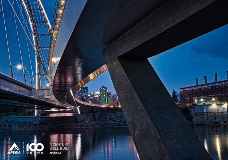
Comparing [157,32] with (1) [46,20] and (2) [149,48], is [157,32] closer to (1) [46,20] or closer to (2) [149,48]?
(2) [149,48]

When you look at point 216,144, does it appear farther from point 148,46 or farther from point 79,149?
point 148,46

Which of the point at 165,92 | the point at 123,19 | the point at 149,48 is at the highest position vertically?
the point at 123,19

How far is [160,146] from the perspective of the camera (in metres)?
8.01

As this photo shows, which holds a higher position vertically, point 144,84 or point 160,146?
point 144,84

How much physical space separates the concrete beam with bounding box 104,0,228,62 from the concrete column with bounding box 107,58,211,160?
64 cm

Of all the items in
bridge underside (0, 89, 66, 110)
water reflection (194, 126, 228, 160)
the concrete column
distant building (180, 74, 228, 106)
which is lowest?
water reflection (194, 126, 228, 160)

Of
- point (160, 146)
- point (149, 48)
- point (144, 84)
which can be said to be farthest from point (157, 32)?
point (160, 146)

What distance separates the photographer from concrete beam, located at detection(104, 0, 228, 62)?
252 inches

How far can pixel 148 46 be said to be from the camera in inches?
354

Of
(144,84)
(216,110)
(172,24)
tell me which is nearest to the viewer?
(172,24)

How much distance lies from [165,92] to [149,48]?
58.7 inches

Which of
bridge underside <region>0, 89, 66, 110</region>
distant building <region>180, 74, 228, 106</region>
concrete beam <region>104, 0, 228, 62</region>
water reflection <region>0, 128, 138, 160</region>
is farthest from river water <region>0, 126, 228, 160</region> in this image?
distant building <region>180, 74, 228, 106</region>

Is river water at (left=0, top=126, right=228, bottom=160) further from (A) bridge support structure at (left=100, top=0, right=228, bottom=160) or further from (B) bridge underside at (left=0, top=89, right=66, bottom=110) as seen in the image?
(A) bridge support structure at (left=100, top=0, right=228, bottom=160)

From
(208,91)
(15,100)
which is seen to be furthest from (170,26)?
(208,91)
